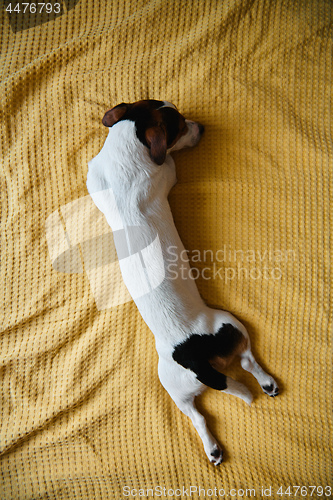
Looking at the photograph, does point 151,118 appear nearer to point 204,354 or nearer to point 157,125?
point 157,125

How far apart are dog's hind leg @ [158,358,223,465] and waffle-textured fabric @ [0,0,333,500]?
0.17 feet

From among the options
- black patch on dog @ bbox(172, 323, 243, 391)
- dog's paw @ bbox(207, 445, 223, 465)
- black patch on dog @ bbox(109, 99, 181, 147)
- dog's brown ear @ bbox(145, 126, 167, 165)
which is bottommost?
dog's paw @ bbox(207, 445, 223, 465)

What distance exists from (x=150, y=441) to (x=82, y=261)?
78 cm

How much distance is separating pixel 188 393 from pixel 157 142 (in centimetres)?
92

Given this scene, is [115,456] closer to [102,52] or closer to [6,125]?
[6,125]

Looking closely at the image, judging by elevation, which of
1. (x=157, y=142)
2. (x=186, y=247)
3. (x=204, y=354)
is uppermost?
(x=157, y=142)

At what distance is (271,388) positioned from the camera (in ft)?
4.29

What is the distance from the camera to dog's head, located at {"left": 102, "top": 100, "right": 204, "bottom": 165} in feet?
3.96

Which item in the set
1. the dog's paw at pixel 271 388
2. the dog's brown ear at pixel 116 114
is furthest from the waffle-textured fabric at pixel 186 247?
the dog's brown ear at pixel 116 114

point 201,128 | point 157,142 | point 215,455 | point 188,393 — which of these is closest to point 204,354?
point 188,393

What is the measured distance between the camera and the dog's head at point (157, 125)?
1.21 m

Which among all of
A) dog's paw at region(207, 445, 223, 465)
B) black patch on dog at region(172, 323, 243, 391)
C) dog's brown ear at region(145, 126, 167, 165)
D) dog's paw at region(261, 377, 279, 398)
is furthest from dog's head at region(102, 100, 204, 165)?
dog's paw at region(207, 445, 223, 465)

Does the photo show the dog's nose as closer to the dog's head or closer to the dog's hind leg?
the dog's head

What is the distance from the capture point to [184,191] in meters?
1.39
